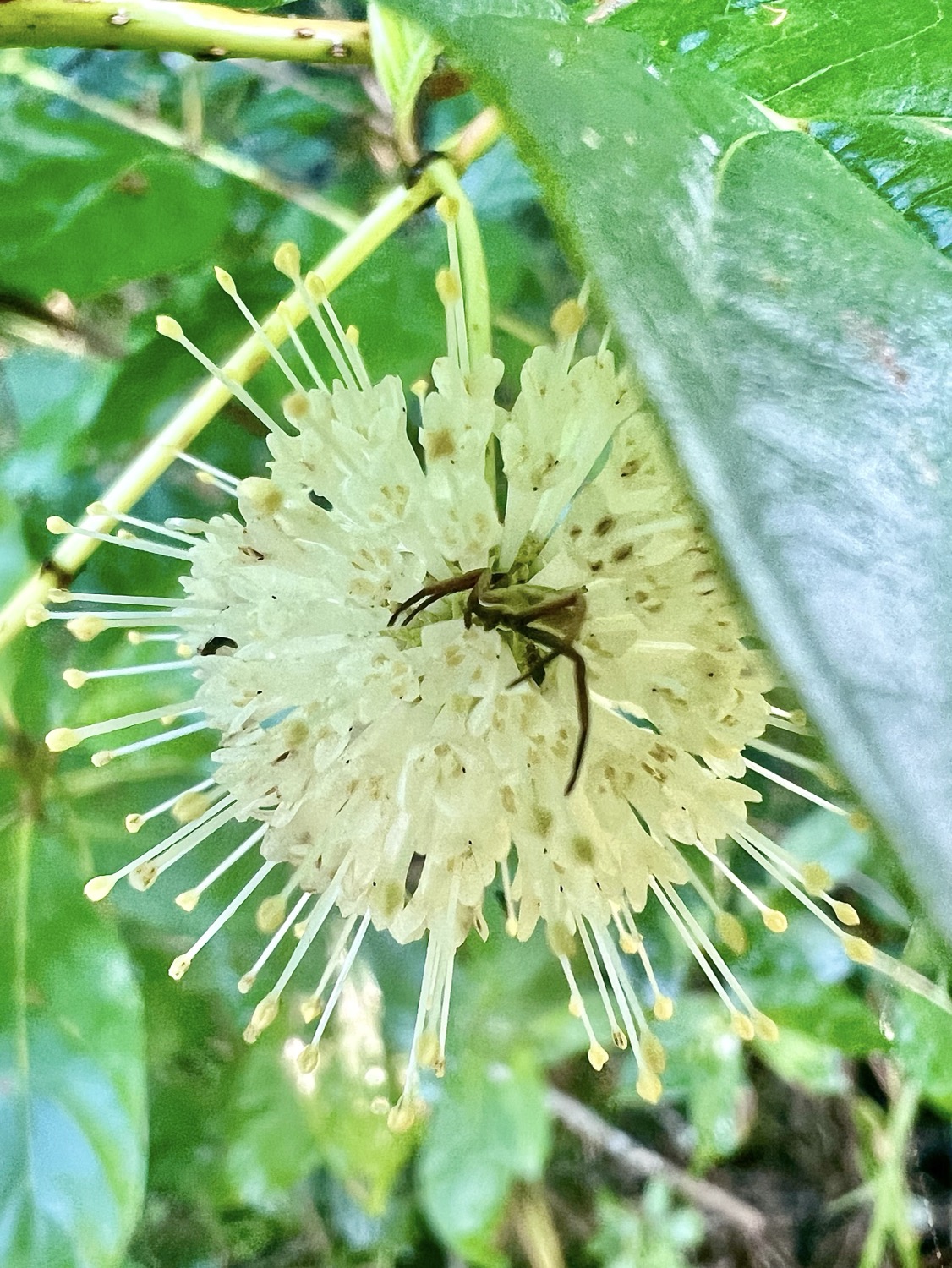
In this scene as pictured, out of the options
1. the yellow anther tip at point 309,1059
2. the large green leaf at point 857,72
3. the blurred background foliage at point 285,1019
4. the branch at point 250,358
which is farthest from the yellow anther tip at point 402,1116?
the large green leaf at point 857,72

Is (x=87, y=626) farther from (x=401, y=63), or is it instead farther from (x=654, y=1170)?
(x=654, y=1170)

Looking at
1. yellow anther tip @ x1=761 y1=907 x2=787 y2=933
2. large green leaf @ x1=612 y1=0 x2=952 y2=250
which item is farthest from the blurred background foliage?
large green leaf @ x1=612 y1=0 x2=952 y2=250

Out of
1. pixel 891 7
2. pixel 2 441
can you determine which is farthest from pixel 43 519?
pixel 891 7

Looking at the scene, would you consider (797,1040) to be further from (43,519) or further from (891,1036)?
(43,519)

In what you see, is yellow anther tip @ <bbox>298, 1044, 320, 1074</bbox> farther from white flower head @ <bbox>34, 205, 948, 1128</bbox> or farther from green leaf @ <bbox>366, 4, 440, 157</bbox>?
green leaf @ <bbox>366, 4, 440, 157</bbox>

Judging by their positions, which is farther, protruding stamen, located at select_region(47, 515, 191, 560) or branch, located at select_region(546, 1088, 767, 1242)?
branch, located at select_region(546, 1088, 767, 1242)

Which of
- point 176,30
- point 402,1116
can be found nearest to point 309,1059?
point 402,1116
